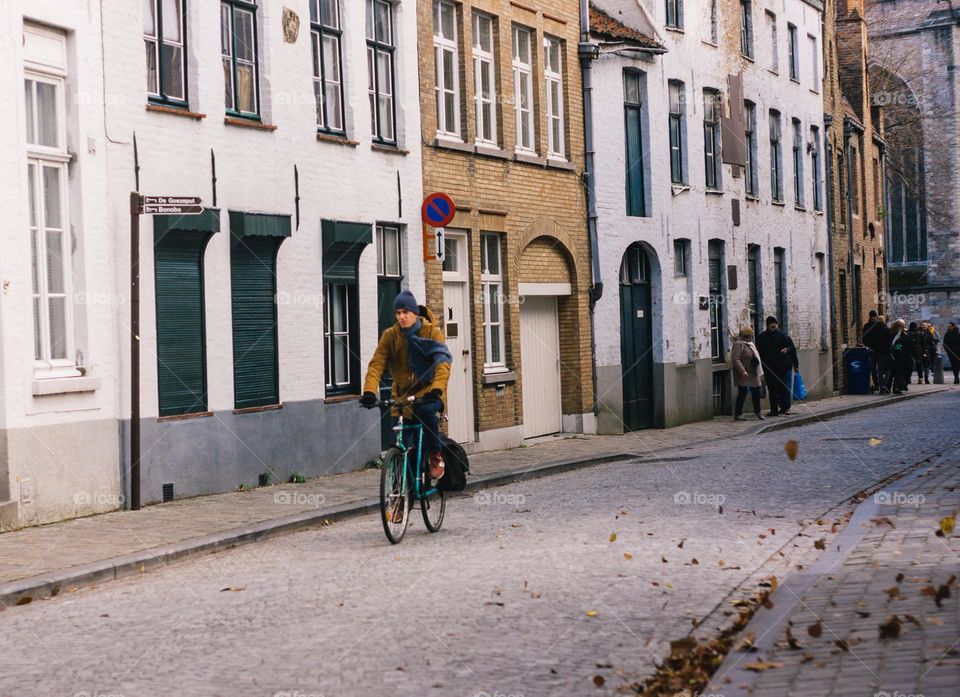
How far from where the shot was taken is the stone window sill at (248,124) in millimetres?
16234

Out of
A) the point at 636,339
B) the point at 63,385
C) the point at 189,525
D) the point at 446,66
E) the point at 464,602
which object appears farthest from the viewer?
the point at 636,339

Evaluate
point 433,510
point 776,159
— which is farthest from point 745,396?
point 433,510

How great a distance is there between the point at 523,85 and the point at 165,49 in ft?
29.3

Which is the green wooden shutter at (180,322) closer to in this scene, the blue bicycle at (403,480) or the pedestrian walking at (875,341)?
the blue bicycle at (403,480)

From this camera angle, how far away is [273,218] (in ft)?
55.0

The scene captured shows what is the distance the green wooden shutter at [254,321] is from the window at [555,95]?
8455 mm

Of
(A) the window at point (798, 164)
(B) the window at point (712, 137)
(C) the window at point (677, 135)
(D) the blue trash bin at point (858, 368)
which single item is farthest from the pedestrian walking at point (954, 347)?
(C) the window at point (677, 135)

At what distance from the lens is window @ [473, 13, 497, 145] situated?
21938 mm

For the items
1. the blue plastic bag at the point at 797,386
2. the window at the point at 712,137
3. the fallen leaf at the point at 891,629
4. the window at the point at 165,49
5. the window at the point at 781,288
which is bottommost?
the fallen leaf at the point at 891,629

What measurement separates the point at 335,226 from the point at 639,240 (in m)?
10.1

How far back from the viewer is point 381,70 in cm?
1961

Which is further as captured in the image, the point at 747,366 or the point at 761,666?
the point at 747,366

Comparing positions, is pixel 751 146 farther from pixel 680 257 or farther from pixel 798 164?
pixel 680 257

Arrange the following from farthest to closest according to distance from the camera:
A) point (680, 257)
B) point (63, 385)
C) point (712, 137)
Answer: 1. point (712, 137)
2. point (680, 257)
3. point (63, 385)
